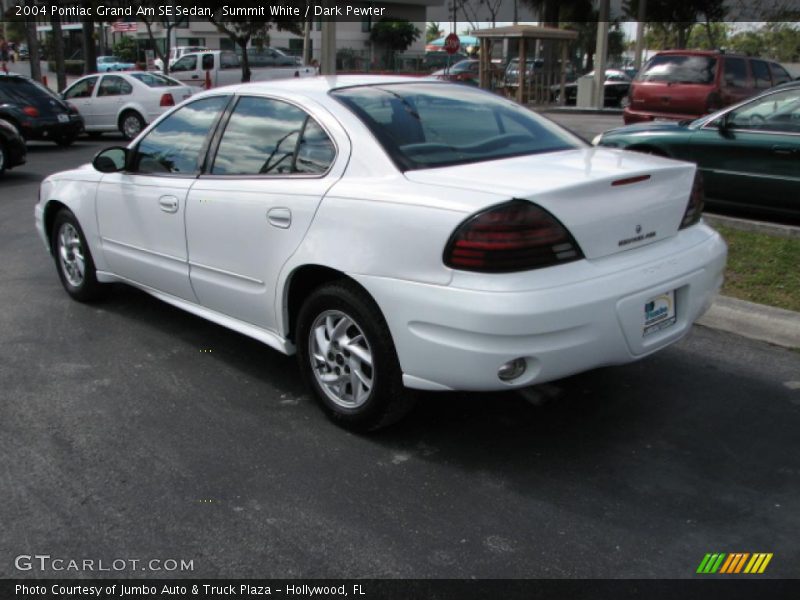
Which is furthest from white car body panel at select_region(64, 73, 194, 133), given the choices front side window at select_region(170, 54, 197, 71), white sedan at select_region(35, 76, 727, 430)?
white sedan at select_region(35, 76, 727, 430)

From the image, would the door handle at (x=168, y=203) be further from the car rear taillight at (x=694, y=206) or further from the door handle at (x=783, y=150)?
the door handle at (x=783, y=150)

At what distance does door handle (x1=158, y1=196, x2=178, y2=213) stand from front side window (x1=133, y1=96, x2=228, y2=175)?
0.16 metres

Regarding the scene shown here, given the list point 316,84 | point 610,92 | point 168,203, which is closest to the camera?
point 316,84

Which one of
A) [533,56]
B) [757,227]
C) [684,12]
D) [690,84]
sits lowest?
[757,227]

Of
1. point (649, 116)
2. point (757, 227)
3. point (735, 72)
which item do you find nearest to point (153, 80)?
point (649, 116)

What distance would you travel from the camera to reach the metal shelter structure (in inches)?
960

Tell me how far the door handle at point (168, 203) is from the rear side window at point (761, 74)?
13.6 metres

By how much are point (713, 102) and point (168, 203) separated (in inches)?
489

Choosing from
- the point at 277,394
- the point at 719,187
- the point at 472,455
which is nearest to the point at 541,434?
the point at 472,455

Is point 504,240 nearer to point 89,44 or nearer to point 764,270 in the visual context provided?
point 764,270

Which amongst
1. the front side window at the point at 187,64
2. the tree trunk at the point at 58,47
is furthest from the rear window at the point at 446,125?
the front side window at the point at 187,64

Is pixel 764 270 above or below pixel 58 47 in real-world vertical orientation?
below

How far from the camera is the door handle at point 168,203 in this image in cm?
462

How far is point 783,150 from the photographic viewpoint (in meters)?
7.43
